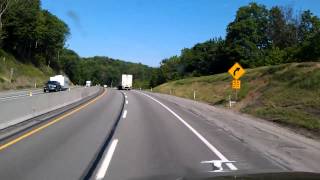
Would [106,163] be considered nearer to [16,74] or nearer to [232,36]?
[16,74]

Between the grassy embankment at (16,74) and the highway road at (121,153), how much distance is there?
173 feet

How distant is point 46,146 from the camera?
43.1 feet

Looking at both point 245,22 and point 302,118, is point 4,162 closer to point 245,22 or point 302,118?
point 302,118

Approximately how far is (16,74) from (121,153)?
262 feet

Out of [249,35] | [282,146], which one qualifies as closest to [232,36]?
[249,35]

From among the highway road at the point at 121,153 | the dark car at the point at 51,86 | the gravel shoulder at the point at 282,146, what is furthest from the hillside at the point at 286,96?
the dark car at the point at 51,86

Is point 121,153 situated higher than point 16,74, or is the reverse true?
point 16,74

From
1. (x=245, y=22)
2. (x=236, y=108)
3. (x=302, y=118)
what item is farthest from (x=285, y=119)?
(x=245, y=22)

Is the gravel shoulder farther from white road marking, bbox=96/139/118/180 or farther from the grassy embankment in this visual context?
the grassy embankment

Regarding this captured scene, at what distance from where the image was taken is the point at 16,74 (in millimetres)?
88625

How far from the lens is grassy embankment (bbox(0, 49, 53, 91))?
7358 centimetres

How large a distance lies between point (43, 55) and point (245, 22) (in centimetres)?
5279

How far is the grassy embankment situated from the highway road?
173 ft

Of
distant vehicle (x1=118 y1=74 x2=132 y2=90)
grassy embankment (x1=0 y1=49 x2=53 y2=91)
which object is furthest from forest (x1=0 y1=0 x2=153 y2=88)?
distant vehicle (x1=118 y1=74 x2=132 y2=90)
